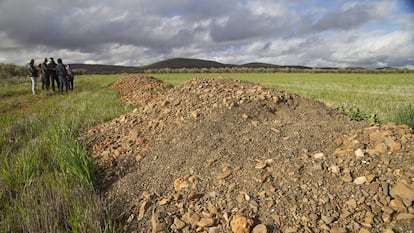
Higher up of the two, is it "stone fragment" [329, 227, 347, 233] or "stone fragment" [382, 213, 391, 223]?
"stone fragment" [382, 213, 391, 223]

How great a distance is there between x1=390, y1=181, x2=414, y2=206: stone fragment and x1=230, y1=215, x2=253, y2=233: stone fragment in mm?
1262

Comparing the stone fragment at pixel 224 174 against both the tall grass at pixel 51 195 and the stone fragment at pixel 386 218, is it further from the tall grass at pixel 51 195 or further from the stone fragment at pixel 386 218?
the stone fragment at pixel 386 218

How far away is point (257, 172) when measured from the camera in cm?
310

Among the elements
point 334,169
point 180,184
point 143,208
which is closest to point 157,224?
point 143,208

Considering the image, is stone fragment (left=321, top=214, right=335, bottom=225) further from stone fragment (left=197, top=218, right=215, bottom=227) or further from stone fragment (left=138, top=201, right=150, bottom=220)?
stone fragment (left=138, top=201, right=150, bottom=220)

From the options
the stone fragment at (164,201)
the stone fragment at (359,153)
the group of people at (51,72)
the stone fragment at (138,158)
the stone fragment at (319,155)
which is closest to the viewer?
the stone fragment at (164,201)

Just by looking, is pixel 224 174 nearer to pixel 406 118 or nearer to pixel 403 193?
pixel 403 193

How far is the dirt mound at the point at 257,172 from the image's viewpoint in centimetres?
251

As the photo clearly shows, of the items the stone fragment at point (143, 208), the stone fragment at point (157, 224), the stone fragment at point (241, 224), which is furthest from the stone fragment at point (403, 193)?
the stone fragment at point (143, 208)

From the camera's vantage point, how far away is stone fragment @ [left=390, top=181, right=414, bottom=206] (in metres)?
2.45

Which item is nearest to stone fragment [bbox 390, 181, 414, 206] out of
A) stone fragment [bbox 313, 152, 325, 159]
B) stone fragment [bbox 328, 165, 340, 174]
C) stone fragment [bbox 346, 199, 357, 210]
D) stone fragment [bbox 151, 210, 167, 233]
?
stone fragment [bbox 346, 199, 357, 210]

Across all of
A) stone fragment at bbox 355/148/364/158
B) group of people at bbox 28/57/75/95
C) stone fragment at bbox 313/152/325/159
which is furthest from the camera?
group of people at bbox 28/57/75/95

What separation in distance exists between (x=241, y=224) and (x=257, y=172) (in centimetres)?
77

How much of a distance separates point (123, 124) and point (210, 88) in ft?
5.78
